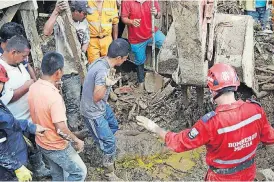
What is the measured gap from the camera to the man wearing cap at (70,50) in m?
5.82

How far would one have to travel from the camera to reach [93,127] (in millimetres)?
5242

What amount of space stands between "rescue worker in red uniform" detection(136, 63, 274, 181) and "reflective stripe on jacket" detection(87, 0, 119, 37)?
10.8 feet

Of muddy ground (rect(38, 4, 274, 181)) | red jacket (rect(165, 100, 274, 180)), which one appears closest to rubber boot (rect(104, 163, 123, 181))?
muddy ground (rect(38, 4, 274, 181))

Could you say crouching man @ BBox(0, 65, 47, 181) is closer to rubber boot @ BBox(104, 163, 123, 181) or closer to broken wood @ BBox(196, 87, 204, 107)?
rubber boot @ BBox(104, 163, 123, 181)

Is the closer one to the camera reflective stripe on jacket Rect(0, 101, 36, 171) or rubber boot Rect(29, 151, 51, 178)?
reflective stripe on jacket Rect(0, 101, 36, 171)

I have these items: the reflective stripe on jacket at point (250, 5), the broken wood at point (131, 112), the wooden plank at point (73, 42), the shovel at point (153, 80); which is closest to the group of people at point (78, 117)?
the wooden plank at point (73, 42)

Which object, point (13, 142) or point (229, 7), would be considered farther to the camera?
point (229, 7)

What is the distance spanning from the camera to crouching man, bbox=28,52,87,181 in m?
4.27

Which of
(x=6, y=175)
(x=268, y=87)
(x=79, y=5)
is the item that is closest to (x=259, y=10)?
(x=268, y=87)

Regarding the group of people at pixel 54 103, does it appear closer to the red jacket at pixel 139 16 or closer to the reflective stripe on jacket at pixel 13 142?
the reflective stripe on jacket at pixel 13 142

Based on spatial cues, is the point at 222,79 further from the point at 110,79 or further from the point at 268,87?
the point at 268,87

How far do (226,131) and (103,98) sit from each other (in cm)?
194

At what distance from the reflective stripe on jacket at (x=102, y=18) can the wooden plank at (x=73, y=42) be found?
1.00 m

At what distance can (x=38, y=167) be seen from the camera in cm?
536
